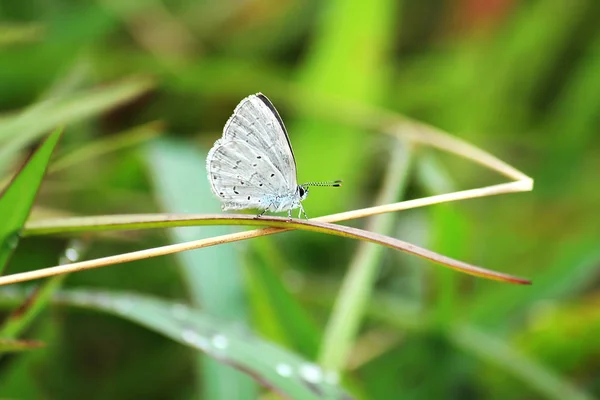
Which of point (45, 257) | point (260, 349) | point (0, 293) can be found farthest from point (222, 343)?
point (45, 257)

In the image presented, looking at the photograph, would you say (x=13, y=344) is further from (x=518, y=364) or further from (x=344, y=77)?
(x=344, y=77)

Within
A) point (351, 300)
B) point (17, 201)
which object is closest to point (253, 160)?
point (351, 300)

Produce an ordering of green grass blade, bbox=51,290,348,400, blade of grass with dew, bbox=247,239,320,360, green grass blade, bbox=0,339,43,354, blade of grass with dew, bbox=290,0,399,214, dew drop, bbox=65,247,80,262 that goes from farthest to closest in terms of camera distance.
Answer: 1. blade of grass with dew, bbox=290,0,399,214
2. blade of grass with dew, bbox=247,239,320,360
3. dew drop, bbox=65,247,80,262
4. green grass blade, bbox=51,290,348,400
5. green grass blade, bbox=0,339,43,354

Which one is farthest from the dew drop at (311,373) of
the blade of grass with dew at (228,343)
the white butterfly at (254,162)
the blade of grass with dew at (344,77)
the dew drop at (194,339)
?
the blade of grass with dew at (344,77)

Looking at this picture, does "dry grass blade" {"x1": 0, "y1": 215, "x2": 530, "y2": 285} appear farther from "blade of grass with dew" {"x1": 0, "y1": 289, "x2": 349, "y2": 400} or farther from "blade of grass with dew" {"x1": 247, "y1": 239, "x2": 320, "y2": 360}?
"blade of grass with dew" {"x1": 247, "y1": 239, "x2": 320, "y2": 360}

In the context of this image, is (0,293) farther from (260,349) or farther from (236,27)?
(236,27)

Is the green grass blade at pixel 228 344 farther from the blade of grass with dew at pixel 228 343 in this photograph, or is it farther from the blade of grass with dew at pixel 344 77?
the blade of grass with dew at pixel 344 77

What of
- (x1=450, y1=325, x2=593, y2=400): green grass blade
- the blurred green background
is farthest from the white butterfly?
(x1=450, y1=325, x2=593, y2=400): green grass blade
